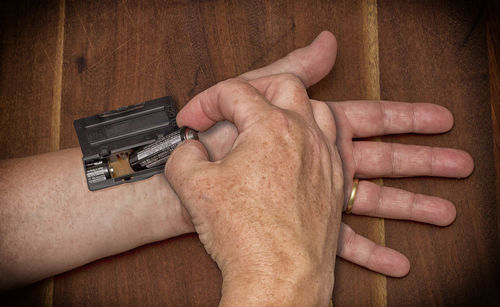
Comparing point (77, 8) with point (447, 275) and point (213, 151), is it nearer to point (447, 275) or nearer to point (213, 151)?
point (213, 151)

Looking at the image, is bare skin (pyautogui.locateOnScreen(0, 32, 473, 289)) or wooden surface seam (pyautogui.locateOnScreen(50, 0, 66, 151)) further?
wooden surface seam (pyautogui.locateOnScreen(50, 0, 66, 151))

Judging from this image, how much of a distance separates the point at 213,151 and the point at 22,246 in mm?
607

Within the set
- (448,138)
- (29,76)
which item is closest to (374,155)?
(448,138)

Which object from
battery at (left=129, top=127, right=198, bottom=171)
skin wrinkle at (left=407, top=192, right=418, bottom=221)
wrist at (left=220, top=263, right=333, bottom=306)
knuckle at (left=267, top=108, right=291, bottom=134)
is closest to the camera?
wrist at (left=220, top=263, right=333, bottom=306)

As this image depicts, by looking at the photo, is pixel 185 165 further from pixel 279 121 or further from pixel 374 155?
pixel 374 155

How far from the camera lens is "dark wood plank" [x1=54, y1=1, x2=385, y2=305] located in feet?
3.89

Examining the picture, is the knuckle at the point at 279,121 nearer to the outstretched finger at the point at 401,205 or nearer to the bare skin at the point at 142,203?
the bare skin at the point at 142,203

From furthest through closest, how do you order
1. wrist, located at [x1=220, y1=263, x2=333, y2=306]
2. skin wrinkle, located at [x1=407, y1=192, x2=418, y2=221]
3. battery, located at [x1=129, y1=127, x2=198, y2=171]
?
1. skin wrinkle, located at [x1=407, y1=192, x2=418, y2=221]
2. battery, located at [x1=129, y1=127, x2=198, y2=171]
3. wrist, located at [x1=220, y1=263, x2=333, y2=306]

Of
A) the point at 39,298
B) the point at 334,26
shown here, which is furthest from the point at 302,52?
the point at 39,298

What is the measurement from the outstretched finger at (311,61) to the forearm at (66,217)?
0.49 meters

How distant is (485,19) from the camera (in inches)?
48.2

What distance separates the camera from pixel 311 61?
1.10 m

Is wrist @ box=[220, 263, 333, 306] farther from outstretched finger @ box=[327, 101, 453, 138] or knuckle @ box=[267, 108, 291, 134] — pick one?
outstretched finger @ box=[327, 101, 453, 138]

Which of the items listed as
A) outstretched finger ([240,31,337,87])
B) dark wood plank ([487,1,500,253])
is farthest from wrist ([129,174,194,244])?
dark wood plank ([487,1,500,253])
